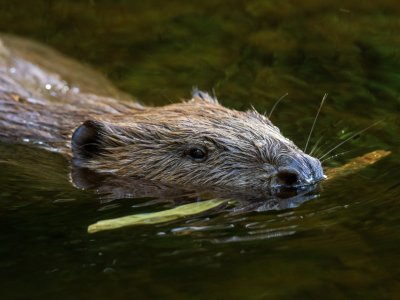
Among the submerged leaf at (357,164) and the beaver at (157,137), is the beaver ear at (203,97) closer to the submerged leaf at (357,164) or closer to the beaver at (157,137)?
the beaver at (157,137)

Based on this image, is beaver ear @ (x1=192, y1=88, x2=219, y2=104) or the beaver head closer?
the beaver head

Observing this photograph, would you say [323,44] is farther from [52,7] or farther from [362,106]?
[52,7]

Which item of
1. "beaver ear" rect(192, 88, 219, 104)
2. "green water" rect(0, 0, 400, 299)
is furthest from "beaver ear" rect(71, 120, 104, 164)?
"beaver ear" rect(192, 88, 219, 104)

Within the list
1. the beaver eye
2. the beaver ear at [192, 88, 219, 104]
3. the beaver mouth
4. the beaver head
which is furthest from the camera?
the beaver ear at [192, 88, 219, 104]

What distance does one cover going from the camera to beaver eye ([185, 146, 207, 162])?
5.53m

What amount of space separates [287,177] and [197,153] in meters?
0.58

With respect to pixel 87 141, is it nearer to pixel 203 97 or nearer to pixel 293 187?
pixel 203 97

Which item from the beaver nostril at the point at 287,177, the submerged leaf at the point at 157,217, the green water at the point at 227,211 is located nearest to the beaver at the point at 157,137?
the beaver nostril at the point at 287,177

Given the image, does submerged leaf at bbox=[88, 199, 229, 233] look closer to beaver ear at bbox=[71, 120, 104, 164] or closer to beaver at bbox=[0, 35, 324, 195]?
beaver at bbox=[0, 35, 324, 195]

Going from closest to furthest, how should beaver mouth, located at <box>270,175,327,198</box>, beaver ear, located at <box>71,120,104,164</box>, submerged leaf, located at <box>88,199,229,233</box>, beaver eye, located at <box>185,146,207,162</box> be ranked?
submerged leaf, located at <box>88,199,229,233</box>
beaver mouth, located at <box>270,175,327,198</box>
beaver eye, located at <box>185,146,207,162</box>
beaver ear, located at <box>71,120,104,164</box>

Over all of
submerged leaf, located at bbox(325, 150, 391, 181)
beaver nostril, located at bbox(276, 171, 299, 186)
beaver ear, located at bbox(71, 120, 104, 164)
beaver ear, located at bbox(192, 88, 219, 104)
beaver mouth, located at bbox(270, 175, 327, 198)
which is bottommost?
beaver mouth, located at bbox(270, 175, 327, 198)

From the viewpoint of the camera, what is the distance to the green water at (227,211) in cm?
412

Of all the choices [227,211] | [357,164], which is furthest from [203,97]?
[227,211]

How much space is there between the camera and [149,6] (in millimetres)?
9305
